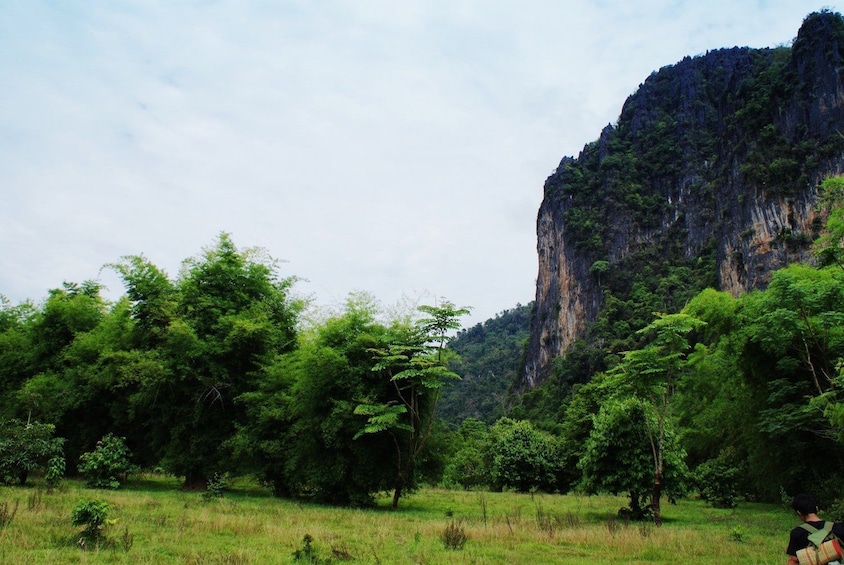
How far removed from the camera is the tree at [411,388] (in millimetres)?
15914

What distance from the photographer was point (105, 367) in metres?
19.8

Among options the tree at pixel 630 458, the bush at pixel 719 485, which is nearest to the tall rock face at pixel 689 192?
the bush at pixel 719 485

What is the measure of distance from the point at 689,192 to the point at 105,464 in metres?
101

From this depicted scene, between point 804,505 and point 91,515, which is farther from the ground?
point 804,505

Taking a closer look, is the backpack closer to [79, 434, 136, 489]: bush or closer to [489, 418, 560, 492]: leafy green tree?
[79, 434, 136, 489]: bush

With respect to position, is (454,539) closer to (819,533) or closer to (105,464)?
(819,533)

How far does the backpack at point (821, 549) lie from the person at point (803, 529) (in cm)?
5

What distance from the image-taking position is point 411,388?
17.4 meters

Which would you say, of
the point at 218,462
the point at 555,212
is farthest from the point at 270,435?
the point at 555,212

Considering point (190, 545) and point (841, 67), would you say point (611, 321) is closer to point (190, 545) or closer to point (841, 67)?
point (841, 67)

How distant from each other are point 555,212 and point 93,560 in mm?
112140

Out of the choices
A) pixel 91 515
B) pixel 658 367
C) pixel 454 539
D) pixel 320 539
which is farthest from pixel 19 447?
pixel 658 367

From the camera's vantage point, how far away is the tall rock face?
6091cm

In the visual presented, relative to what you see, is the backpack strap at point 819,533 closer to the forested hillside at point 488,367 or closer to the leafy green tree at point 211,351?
the leafy green tree at point 211,351
